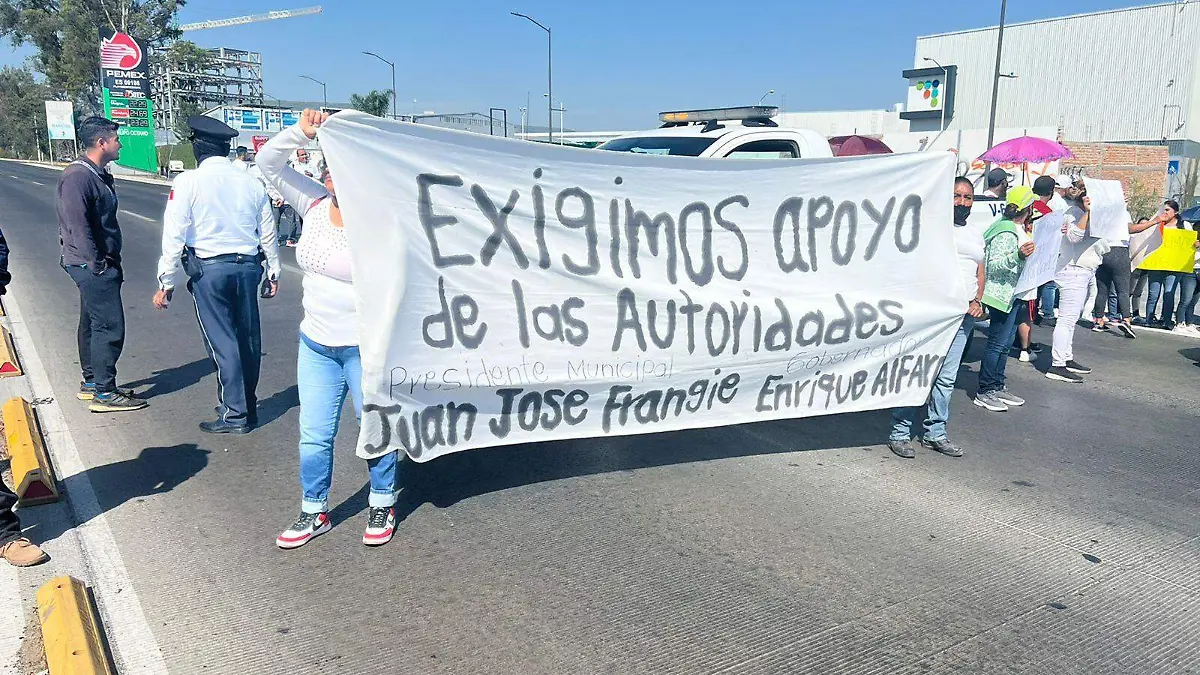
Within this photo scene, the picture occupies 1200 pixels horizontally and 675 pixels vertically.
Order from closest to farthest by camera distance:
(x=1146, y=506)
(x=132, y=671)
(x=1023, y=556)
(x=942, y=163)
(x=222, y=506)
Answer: (x=132, y=671)
(x=1023, y=556)
(x=222, y=506)
(x=1146, y=506)
(x=942, y=163)

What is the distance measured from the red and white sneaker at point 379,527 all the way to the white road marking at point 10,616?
136cm

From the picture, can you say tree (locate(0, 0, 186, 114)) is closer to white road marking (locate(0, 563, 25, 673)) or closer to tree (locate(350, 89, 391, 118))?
tree (locate(350, 89, 391, 118))

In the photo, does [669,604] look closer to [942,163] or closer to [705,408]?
[705,408]

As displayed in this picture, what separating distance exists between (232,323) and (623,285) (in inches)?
106

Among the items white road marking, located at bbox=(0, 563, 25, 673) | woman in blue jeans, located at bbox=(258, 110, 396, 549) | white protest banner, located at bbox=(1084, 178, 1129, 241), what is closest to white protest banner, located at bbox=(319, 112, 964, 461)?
woman in blue jeans, located at bbox=(258, 110, 396, 549)

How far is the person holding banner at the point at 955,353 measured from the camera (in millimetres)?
5621

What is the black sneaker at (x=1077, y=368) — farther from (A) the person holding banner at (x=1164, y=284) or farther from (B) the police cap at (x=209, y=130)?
(B) the police cap at (x=209, y=130)

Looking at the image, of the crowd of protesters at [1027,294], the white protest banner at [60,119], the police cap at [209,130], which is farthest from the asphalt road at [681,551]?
the white protest banner at [60,119]

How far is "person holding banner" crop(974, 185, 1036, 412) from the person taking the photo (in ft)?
20.6

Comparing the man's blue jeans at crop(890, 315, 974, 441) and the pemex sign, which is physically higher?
the pemex sign

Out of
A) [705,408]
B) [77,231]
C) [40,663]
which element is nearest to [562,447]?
[705,408]

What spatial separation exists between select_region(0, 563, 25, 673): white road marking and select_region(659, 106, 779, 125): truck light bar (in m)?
7.44

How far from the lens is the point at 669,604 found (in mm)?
3602

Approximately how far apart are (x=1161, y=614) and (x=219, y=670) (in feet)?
12.1
